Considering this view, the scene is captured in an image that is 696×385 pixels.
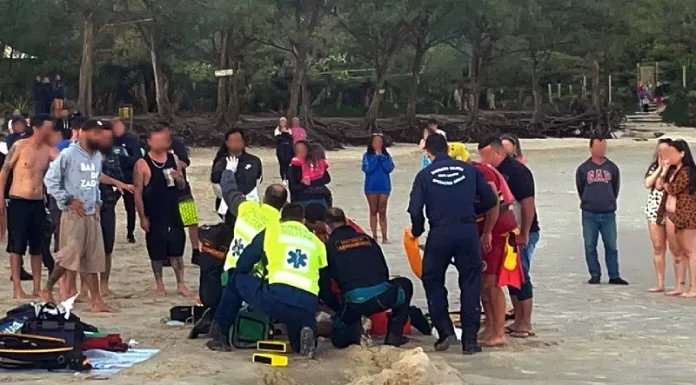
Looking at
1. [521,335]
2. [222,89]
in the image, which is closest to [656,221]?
[521,335]

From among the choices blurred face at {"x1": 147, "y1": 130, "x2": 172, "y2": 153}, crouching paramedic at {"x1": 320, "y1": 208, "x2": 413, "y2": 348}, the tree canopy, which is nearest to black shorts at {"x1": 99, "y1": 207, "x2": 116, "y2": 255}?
blurred face at {"x1": 147, "y1": 130, "x2": 172, "y2": 153}

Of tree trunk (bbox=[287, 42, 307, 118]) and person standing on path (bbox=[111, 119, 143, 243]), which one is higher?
tree trunk (bbox=[287, 42, 307, 118])

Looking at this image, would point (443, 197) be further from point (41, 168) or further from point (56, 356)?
point (41, 168)

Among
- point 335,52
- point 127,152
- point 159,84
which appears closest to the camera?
point 127,152

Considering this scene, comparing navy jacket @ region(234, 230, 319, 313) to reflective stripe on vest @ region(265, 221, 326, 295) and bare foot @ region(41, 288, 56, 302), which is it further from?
bare foot @ region(41, 288, 56, 302)

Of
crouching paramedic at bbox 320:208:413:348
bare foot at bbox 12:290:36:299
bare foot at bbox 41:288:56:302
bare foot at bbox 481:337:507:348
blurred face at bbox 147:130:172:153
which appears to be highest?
blurred face at bbox 147:130:172:153

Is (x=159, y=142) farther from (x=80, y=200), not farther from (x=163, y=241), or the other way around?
(x=80, y=200)

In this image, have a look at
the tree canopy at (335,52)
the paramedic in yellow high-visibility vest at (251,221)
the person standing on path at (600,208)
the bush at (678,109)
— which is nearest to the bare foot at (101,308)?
the paramedic in yellow high-visibility vest at (251,221)

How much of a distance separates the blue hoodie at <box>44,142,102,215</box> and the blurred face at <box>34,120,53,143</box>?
0.95 meters

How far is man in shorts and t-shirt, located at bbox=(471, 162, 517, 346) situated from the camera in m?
9.77

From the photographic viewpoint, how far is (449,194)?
369 inches

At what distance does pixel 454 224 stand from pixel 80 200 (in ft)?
11.4

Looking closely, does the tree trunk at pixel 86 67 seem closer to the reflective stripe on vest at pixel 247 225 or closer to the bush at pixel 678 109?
the reflective stripe on vest at pixel 247 225

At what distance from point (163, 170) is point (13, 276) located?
177 centimetres
